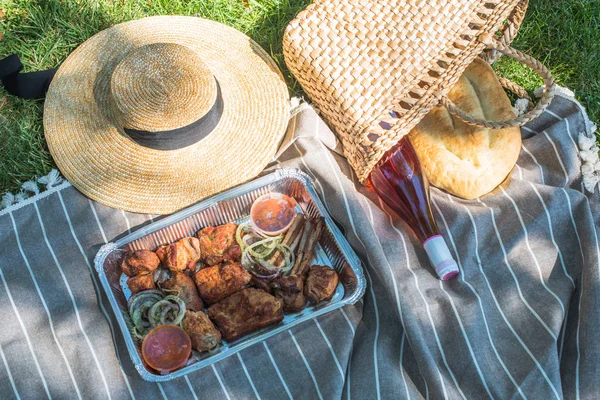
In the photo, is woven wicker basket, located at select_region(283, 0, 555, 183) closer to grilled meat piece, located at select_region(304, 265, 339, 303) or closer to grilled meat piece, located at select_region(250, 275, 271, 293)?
grilled meat piece, located at select_region(304, 265, 339, 303)

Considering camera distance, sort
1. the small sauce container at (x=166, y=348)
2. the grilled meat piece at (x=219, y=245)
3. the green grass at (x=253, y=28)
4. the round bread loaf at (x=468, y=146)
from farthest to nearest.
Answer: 1. the green grass at (x=253, y=28)
2. the round bread loaf at (x=468, y=146)
3. the grilled meat piece at (x=219, y=245)
4. the small sauce container at (x=166, y=348)

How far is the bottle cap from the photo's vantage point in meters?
2.58

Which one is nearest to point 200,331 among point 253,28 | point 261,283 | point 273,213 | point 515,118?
point 261,283

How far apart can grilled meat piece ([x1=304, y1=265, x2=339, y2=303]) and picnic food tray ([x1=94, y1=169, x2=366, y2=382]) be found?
0.17 ft

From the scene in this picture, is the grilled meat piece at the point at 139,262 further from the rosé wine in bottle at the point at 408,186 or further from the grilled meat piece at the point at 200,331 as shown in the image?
the rosé wine in bottle at the point at 408,186

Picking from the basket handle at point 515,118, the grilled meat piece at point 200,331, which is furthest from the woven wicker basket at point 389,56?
the grilled meat piece at point 200,331

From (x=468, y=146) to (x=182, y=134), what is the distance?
1316 millimetres

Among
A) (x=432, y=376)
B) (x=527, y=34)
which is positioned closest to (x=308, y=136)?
(x=432, y=376)

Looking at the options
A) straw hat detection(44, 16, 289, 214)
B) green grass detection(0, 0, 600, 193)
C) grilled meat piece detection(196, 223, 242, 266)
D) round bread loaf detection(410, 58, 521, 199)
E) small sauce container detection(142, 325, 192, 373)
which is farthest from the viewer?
green grass detection(0, 0, 600, 193)

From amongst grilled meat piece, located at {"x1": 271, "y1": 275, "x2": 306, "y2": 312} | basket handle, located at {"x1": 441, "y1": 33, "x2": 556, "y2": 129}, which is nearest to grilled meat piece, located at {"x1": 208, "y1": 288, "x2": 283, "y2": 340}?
grilled meat piece, located at {"x1": 271, "y1": 275, "x2": 306, "y2": 312}

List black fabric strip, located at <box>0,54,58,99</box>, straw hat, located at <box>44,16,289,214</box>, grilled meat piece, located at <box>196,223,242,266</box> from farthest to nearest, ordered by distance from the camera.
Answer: black fabric strip, located at <box>0,54,58,99</box>, grilled meat piece, located at <box>196,223,242,266</box>, straw hat, located at <box>44,16,289,214</box>

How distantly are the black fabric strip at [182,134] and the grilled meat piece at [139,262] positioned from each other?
484 mm

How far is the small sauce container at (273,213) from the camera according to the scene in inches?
109

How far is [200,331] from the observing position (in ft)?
8.08
